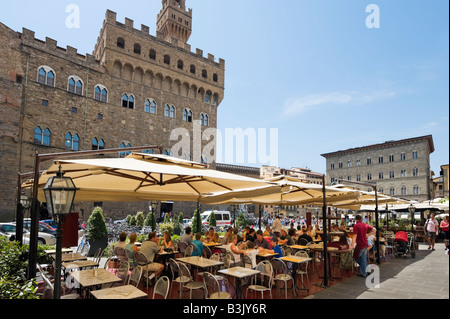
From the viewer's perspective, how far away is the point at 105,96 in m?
26.8

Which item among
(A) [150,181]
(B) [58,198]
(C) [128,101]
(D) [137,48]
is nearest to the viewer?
(B) [58,198]

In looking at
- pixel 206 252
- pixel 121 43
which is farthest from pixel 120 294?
pixel 121 43

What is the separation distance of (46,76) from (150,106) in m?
9.28

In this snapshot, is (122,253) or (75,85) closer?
(122,253)

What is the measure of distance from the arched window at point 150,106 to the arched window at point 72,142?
726 centimetres

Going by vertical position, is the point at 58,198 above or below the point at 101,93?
below

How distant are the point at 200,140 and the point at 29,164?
1651 centimetres

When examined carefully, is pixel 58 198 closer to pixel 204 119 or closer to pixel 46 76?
pixel 46 76

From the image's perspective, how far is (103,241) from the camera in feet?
37.3

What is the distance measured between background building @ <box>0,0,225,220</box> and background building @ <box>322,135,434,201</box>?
29709 mm

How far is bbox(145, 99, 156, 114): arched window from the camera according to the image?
29.3 m

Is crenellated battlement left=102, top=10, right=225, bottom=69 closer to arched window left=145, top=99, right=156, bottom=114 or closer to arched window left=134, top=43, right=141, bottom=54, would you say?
arched window left=134, top=43, right=141, bottom=54

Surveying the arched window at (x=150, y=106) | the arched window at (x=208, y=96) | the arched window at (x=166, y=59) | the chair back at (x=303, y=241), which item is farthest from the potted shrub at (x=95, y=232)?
the arched window at (x=208, y=96)
